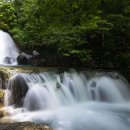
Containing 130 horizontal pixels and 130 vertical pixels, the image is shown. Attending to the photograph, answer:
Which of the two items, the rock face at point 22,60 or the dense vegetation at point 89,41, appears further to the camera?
the rock face at point 22,60

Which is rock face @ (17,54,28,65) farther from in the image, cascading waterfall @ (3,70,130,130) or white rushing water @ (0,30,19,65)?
cascading waterfall @ (3,70,130,130)

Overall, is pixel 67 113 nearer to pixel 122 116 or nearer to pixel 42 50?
pixel 122 116

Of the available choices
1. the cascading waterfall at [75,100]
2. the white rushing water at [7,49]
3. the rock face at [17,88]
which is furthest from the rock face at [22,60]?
the rock face at [17,88]

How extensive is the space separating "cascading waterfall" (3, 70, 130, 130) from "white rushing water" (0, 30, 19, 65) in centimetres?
456

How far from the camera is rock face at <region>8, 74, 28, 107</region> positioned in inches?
349

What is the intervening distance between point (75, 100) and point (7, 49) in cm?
664

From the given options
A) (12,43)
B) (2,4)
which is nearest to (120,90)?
(12,43)

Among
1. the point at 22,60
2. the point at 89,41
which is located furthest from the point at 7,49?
the point at 89,41

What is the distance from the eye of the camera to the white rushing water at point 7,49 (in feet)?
45.9

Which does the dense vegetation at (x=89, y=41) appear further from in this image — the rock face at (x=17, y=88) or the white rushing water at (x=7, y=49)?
the rock face at (x=17, y=88)

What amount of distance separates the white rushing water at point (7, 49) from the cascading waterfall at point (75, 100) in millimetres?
4558

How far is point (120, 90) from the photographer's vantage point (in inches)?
426

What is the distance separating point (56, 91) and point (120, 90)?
263 centimetres

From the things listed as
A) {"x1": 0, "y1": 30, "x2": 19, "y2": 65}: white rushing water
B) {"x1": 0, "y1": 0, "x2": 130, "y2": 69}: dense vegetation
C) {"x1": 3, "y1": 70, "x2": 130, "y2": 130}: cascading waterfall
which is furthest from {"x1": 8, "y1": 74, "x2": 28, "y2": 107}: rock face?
{"x1": 0, "y1": 30, "x2": 19, "y2": 65}: white rushing water
